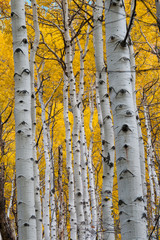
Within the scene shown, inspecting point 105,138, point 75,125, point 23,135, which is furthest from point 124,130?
point 75,125

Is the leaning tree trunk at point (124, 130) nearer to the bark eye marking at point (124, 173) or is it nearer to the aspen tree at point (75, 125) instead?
the bark eye marking at point (124, 173)

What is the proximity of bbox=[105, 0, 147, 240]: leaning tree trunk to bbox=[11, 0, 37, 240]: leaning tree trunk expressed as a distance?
1.19 meters

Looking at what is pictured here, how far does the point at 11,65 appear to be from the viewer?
10.1 m

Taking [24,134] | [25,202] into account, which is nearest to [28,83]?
[24,134]

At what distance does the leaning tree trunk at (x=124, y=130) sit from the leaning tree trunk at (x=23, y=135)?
1.19 metres

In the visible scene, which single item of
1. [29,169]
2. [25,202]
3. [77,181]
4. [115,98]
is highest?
[77,181]

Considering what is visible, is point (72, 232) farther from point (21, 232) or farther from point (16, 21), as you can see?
point (16, 21)

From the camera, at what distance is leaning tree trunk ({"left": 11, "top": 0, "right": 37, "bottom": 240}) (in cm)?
274

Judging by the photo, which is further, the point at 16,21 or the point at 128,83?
the point at 16,21

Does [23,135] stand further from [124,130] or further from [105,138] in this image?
[105,138]

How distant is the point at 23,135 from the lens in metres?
2.93

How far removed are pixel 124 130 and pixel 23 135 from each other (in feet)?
4.31

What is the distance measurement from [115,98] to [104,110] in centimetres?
258

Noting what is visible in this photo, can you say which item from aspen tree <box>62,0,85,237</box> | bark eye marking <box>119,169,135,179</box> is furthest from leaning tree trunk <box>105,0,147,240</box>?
aspen tree <box>62,0,85,237</box>
